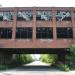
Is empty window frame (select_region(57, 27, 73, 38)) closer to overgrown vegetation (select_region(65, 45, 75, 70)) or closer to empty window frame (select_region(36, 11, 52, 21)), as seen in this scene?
empty window frame (select_region(36, 11, 52, 21))

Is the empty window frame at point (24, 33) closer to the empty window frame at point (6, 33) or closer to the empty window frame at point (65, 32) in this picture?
the empty window frame at point (6, 33)

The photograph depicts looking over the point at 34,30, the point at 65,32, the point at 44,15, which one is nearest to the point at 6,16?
the point at 34,30

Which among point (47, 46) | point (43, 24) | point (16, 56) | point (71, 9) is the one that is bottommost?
point (16, 56)

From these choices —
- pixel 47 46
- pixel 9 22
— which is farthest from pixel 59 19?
pixel 9 22

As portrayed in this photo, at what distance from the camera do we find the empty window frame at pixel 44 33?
4303cm

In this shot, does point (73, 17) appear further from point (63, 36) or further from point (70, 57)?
point (70, 57)

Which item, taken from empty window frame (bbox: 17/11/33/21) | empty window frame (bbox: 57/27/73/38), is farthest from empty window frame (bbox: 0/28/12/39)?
empty window frame (bbox: 57/27/73/38)

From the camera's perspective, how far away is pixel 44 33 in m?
43.3

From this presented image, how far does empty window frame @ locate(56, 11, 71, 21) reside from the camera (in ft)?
143

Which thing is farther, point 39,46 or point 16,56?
point 16,56

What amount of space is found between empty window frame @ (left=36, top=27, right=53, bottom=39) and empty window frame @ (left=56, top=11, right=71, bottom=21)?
2.62 meters

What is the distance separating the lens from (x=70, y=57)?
42.0 m

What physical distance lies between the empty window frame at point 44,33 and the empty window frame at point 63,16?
8.61 ft

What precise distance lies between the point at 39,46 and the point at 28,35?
304cm
